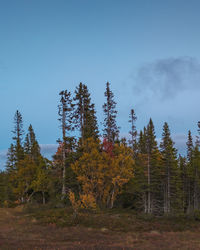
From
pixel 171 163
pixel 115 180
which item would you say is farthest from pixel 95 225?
pixel 171 163

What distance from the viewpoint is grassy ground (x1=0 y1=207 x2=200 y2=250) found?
16344 millimetres

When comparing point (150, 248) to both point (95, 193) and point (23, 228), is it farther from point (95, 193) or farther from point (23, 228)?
point (95, 193)

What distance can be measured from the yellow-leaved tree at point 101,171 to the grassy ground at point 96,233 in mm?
5621

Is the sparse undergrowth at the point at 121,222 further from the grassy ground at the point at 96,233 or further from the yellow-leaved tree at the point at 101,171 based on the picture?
the yellow-leaved tree at the point at 101,171

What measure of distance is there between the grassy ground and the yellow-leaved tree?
18.4 feet

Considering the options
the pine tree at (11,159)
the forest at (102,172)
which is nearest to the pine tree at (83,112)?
the forest at (102,172)

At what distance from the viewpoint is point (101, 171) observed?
3584 cm

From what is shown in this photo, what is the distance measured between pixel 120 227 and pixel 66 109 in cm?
2356

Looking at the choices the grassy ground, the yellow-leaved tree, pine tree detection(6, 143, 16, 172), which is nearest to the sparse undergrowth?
the grassy ground

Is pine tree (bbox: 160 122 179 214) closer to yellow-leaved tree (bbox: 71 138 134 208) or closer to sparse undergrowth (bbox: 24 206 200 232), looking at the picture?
yellow-leaved tree (bbox: 71 138 134 208)

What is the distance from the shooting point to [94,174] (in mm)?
35312

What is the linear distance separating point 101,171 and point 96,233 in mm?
14850

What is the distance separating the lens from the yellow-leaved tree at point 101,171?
3516cm

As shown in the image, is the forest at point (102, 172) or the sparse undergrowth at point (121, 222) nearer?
the sparse undergrowth at point (121, 222)
